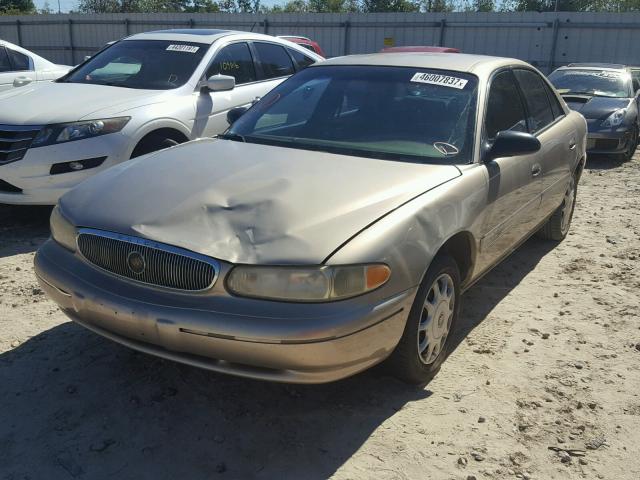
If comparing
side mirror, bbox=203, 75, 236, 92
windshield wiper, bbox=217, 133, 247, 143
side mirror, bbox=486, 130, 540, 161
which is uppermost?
side mirror, bbox=203, 75, 236, 92

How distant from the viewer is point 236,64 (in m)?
6.83

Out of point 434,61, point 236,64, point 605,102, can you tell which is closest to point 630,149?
point 605,102

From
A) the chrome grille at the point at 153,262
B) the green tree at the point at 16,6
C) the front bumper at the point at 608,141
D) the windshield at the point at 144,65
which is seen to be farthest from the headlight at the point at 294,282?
the green tree at the point at 16,6

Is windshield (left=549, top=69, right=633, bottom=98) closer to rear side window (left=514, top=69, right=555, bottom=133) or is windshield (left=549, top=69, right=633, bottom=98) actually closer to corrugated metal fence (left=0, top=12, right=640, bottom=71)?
rear side window (left=514, top=69, right=555, bottom=133)

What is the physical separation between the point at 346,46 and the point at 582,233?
15.5 meters

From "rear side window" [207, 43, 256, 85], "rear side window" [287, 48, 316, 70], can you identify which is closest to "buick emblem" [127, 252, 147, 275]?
"rear side window" [207, 43, 256, 85]

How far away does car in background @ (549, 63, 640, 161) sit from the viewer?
9703mm

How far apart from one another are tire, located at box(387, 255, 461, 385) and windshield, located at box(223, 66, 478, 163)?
0.68 m

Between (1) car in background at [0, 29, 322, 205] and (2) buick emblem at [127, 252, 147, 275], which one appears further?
(1) car in background at [0, 29, 322, 205]

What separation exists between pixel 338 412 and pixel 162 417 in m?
0.82

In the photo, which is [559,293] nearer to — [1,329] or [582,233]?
[582,233]

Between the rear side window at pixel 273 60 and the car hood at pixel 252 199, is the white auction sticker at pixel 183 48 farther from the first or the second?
the car hood at pixel 252 199

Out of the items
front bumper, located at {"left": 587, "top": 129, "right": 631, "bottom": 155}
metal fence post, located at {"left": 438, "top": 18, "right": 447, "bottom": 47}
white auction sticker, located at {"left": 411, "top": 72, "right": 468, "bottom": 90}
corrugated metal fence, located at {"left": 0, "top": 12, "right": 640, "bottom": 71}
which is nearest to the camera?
white auction sticker, located at {"left": 411, "top": 72, "right": 468, "bottom": 90}

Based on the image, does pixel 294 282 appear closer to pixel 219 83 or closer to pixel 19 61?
pixel 219 83
